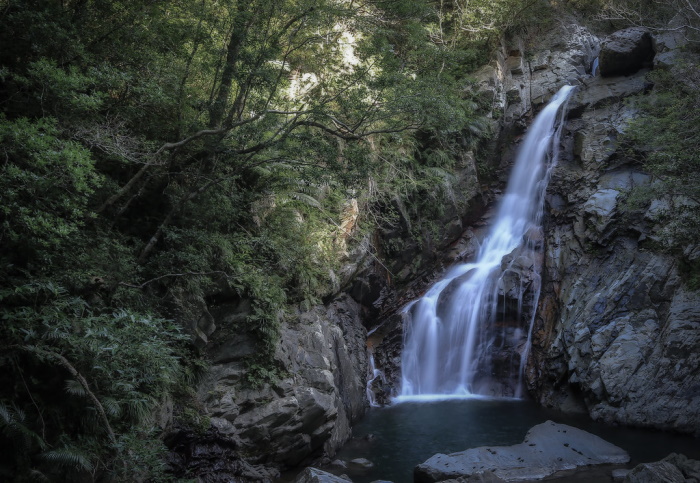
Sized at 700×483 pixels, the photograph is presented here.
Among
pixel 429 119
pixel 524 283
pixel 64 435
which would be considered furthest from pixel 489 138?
pixel 64 435

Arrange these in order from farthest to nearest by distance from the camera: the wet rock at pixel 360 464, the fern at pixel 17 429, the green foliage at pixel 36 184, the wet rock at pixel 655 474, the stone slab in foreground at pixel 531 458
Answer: the wet rock at pixel 360 464 < the stone slab in foreground at pixel 531 458 < the wet rock at pixel 655 474 < the green foliage at pixel 36 184 < the fern at pixel 17 429

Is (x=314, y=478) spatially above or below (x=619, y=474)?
below

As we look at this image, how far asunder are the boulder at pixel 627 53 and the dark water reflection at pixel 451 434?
13326mm

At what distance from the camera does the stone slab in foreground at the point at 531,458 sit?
345 inches

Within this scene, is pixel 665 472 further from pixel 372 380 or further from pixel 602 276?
pixel 372 380

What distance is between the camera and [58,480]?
5.56 meters

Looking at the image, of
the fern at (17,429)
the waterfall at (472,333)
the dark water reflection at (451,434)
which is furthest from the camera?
the waterfall at (472,333)

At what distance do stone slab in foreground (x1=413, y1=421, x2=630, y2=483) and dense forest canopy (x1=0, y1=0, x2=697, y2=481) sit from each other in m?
3.68

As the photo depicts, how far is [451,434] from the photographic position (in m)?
11.3

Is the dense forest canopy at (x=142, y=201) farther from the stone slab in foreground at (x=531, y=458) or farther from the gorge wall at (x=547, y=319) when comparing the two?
the stone slab in foreground at (x=531, y=458)

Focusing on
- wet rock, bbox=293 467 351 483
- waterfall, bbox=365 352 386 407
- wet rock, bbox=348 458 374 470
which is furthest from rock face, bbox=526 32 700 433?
wet rock, bbox=293 467 351 483

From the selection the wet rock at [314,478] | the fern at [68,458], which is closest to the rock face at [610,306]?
the wet rock at [314,478]

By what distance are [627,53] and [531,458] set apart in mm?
15677

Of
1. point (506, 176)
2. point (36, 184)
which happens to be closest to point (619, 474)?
point (36, 184)
